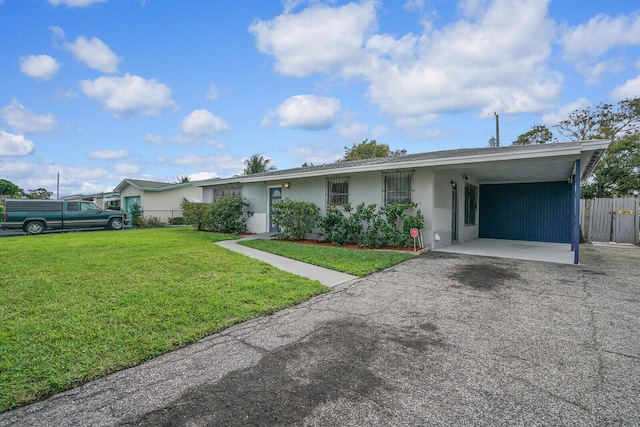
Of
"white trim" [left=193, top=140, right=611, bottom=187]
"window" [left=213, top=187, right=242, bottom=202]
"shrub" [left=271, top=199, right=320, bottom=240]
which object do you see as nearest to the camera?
"white trim" [left=193, top=140, right=611, bottom=187]

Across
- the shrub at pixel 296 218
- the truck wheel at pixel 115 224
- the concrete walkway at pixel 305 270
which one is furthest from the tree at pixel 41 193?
the concrete walkway at pixel 305 270

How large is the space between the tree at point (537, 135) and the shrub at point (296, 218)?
61.2 feet

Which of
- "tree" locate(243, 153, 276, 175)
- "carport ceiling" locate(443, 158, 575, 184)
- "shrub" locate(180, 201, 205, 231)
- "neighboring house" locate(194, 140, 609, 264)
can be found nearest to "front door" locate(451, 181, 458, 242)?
"neighboring house" locate(194, 140, 609, 264)

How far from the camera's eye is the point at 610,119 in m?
18.5

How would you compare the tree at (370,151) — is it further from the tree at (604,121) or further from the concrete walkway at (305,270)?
the concrete walkway at (305,270)

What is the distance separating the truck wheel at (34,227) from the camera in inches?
547

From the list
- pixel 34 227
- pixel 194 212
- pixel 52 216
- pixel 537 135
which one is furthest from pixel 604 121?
pixel 34 227

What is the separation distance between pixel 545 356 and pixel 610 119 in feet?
75.8

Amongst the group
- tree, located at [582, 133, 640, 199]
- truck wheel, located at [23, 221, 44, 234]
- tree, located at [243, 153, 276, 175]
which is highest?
tree, located at [243, 153, 276, 175]

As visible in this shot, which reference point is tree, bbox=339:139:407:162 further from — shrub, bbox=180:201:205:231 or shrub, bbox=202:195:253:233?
shrub, bbox=180:201:205:231

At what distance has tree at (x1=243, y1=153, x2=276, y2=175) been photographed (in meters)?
31.0

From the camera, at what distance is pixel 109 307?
3838mm

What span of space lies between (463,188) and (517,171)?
1.84 m

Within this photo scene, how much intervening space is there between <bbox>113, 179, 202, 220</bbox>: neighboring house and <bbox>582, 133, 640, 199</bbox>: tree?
24168mm
